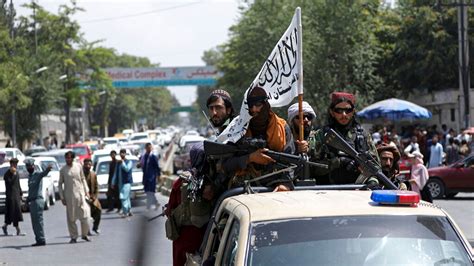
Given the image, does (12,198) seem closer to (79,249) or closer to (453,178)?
(79,249)

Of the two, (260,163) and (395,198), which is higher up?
(260,163)

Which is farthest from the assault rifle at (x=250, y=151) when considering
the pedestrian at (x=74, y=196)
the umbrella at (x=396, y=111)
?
the umbrella at (x=396, y=111)

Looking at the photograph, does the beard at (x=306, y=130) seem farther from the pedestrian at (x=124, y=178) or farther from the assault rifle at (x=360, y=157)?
the pedestrian at (x=124, y=178)

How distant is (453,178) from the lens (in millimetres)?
26156

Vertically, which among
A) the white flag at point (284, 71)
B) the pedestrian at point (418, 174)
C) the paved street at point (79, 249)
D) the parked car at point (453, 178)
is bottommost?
the paved street at point (79, 249)

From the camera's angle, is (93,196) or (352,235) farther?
(93,196)

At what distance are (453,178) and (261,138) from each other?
19.4 meters

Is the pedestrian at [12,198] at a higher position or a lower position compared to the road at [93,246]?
higher

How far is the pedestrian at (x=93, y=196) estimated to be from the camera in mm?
20125

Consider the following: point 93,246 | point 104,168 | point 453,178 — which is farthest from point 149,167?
point 453,178

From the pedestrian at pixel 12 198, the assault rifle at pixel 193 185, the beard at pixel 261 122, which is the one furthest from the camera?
the pedestrian at pixel 12 198

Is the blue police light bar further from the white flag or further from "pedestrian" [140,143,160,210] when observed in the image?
"pedestrian" [140,143,160,210]

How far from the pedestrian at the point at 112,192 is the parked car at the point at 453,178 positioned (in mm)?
7653

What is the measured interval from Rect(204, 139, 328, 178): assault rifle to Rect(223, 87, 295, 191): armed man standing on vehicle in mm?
42
